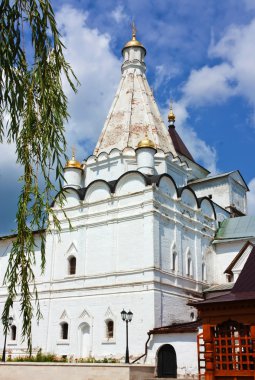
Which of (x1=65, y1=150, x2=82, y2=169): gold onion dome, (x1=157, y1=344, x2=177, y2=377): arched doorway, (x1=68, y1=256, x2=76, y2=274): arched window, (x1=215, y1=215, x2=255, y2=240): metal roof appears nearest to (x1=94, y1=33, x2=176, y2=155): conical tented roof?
(x1=65, y1=150, x2=82, y2=169): gold onion dome

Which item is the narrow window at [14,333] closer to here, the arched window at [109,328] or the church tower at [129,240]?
the church tower at [129,240]

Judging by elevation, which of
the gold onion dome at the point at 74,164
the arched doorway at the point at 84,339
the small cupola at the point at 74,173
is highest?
the gold onion dome at the point at 74,164

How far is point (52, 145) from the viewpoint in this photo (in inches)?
226

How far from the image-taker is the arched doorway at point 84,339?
21000 mm

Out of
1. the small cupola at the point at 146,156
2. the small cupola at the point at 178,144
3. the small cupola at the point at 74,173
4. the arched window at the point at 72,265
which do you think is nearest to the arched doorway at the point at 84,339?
the arched window at the point at 72,265

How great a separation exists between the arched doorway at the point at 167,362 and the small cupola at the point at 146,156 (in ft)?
27.9

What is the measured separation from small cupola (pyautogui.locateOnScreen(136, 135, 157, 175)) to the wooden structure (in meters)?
12.0

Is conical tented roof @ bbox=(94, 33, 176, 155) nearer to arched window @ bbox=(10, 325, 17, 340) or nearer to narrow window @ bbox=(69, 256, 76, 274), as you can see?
narrow window @ bbox=(69, 256, 76, 274)

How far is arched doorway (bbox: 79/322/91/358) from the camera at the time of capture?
21000mm

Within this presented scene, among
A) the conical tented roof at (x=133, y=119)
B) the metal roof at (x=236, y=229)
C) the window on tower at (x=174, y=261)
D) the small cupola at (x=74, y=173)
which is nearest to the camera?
the window on tower at (x=174, y=261)

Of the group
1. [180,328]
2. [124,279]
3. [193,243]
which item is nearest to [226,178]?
[193,243]

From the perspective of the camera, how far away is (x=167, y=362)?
18531mm

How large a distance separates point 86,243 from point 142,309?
478 centimetres

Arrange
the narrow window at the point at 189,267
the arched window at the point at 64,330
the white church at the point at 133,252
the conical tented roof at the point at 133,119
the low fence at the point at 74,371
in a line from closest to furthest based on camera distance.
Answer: the low fence at the point at 74,371 < the white church at the point at 133,252 < the arched window at the point at 64,330 < the narrow window at the point at 189,267 < the conical tented roof at the point at 133,119
